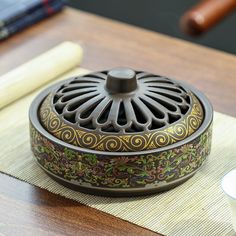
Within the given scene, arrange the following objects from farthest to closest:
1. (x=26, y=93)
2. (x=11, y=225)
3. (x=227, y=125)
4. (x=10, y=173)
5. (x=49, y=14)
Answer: (x=49, y=14)
(x=26, y=93)
(x=227, y=125)
(x=10, y=173)
(x=11, y=225)

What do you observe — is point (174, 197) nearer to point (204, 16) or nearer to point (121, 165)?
point (121, 165)

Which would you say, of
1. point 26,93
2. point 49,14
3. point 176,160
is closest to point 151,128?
point 176,160

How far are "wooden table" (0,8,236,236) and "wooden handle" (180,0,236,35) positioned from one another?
35 centimetres

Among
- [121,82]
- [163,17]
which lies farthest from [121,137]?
[163,17]

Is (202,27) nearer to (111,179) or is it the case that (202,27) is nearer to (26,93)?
(111,179)

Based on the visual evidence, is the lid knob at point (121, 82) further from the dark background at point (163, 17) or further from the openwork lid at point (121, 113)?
the dark background at point (163, 17)

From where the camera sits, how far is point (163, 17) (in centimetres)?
264

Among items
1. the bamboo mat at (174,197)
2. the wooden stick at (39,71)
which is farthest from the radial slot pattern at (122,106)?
the wooden stick at (39,71)

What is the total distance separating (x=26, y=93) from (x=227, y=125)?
1.45 ft

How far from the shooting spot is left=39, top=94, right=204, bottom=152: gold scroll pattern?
3.69ft

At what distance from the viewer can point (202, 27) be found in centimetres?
93

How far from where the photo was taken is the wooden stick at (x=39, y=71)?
147 cm

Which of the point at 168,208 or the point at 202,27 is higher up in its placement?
the point at 202,27

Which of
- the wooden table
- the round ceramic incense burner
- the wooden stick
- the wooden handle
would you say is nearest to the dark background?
the wooden table
